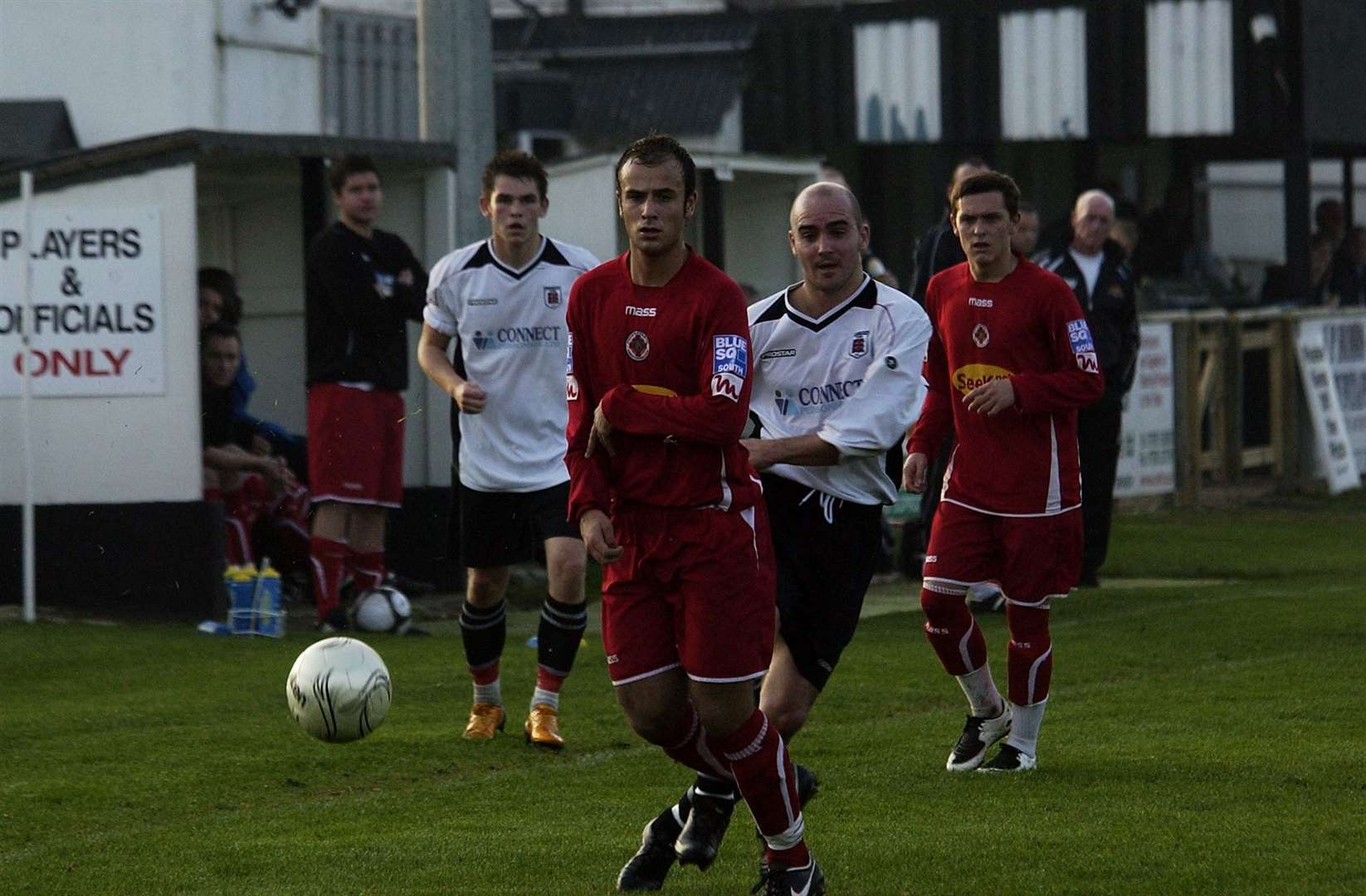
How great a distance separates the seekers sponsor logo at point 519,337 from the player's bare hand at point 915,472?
5.78ft

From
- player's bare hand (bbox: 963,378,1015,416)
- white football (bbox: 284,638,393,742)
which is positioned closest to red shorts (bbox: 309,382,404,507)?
white football (bbox: 284,638,393,742)

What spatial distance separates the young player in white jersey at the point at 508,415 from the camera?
29.1ft

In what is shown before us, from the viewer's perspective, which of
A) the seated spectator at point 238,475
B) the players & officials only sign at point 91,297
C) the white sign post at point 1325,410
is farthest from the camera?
the white sign post at point 1325,410

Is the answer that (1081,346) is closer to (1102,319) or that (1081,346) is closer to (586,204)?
(1102,319)

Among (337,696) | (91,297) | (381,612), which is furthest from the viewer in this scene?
(91,297)

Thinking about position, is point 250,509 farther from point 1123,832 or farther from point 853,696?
point 1123,832

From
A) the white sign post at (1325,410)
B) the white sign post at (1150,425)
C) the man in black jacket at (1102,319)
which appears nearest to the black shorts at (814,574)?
the man in black jacket at (1102,319)

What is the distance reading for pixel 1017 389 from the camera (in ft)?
26.5

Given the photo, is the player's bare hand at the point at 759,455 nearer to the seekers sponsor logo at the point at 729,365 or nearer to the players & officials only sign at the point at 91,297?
the seekers sponsor logo at the point at 729,365

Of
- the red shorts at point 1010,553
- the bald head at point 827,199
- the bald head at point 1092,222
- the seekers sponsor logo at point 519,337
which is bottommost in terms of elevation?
the red shorts at point 1010,553

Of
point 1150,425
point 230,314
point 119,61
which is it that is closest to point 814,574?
point 230,314

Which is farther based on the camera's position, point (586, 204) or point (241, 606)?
point (586, 204)

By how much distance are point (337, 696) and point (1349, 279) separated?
18.2 m

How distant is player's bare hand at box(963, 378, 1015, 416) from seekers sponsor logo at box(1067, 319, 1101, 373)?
0.29 m
